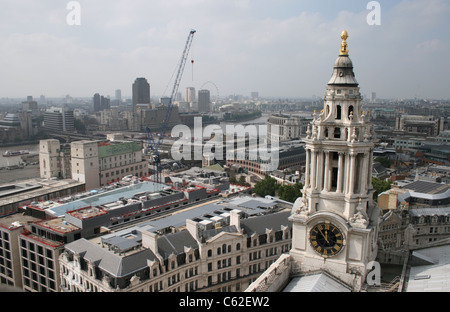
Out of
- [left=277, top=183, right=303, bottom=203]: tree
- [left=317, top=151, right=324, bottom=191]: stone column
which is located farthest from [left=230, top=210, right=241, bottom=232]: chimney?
[left=277, top=183, right=303, bottom=203]: tree

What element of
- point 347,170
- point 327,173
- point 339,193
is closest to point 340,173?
point 347,170

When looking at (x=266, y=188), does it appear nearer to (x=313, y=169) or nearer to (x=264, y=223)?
(x=264, y=223)

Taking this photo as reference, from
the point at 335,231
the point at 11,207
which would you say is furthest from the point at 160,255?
the point at 11,207

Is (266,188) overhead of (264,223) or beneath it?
beneath

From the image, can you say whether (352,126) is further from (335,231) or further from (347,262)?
(347,262)

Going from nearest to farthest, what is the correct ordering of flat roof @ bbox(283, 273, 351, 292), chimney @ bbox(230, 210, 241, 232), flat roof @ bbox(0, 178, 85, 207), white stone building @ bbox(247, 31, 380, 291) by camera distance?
flat roof @ bbox(283, 273, 351, 292), white stone building @ bbox(247, 31, 380, 291), chimney @ bbox(230, 210, 241, 232), flat roof @ bbox(0, 178, 85, 207)

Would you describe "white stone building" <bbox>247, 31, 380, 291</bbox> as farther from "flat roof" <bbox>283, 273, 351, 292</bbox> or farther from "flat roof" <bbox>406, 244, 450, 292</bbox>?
"flat roof" <bbox>406, 244, 450, 292</bbox>
